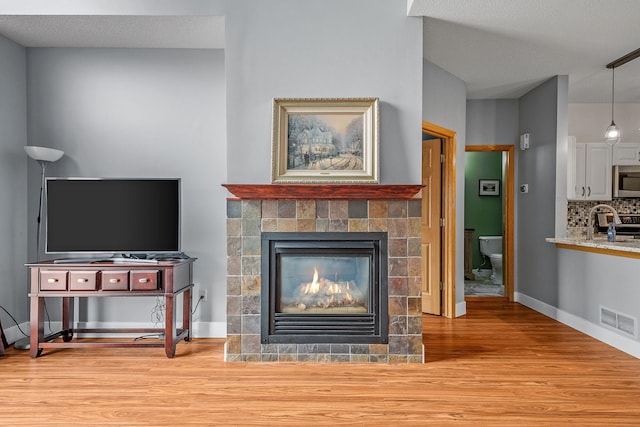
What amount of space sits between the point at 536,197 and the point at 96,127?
4735 mm

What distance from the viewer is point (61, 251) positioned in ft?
10.7

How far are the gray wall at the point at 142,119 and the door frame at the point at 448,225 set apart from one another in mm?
2408

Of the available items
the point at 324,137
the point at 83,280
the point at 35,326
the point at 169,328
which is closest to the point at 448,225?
the point at 324,137

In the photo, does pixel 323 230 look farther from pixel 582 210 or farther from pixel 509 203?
pixel 582 210

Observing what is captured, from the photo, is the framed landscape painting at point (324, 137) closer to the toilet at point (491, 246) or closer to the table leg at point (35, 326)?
the table leg at point (35, 326)

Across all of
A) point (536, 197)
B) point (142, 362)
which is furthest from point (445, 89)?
point (142, 362)

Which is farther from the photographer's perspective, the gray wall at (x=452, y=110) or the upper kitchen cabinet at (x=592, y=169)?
the upper kitchen cabinet at (x=592, y=169)

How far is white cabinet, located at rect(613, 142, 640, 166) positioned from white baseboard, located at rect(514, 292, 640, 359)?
6.90ft

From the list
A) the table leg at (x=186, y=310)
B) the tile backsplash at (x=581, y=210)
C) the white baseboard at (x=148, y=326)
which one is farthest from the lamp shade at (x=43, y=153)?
the tile backsplash at (x=581, y=210)

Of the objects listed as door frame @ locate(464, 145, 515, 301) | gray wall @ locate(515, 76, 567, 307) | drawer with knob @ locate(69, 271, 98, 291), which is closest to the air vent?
gray wall @ locate(515, 76, 567, 307)

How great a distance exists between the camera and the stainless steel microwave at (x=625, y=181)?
5160 millimetres

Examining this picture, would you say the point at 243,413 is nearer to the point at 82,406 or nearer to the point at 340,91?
the point at 82,406

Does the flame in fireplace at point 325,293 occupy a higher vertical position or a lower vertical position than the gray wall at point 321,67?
lower

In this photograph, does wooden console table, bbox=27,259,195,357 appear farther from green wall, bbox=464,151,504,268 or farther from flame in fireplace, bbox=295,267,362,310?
green wall, bbox=464,151,504,268
